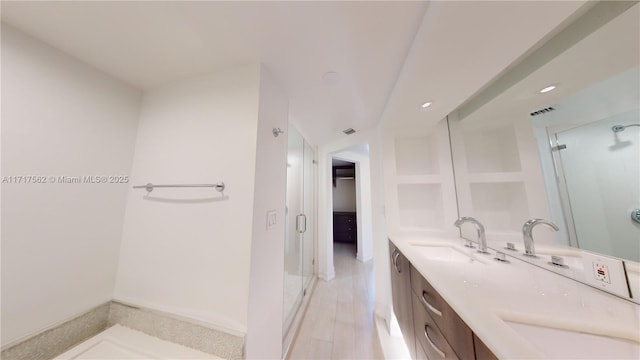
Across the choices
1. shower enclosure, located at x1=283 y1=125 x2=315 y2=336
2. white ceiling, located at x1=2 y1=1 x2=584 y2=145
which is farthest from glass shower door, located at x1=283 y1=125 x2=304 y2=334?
white ceiling, located at x1=2 y1=1 x2=584 y2=145

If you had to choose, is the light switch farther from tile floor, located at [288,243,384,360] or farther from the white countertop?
tile floor, located at [288,243,384,360]

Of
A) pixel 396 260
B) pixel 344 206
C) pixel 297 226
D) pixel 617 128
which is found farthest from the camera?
pixel 344 206

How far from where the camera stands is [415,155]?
1.93m

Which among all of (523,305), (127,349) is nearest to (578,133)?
(523,305)

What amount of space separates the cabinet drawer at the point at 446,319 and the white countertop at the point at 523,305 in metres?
0.08

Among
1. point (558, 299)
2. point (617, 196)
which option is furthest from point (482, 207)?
point (558, 299)

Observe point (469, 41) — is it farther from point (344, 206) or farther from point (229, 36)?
point (344, 206)

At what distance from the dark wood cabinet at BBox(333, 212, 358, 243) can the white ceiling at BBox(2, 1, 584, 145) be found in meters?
3.48

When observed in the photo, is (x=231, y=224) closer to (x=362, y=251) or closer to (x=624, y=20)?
(x=624, y=20)

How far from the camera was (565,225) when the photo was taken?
93 centimetres

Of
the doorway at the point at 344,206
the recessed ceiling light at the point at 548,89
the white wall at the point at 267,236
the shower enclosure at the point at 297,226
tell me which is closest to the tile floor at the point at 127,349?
the white wall at the point at 267,236

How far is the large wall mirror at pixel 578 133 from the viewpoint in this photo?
2.33 feet

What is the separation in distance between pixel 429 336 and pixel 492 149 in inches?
59.0

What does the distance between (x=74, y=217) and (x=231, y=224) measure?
3.04ft
